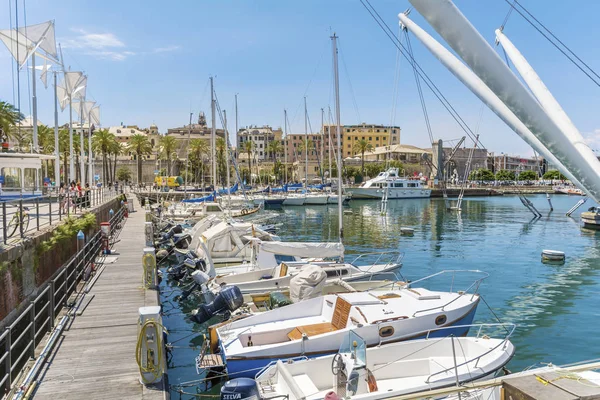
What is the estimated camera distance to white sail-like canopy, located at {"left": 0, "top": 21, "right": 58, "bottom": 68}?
38.0 metres

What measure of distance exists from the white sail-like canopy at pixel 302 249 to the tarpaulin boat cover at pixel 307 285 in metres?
6.18

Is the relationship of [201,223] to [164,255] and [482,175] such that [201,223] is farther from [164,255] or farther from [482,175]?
[482,175]

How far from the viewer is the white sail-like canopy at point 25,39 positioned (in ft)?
125

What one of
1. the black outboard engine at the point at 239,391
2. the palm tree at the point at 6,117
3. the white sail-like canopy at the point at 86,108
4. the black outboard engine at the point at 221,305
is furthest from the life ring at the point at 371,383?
the white sail-like canopy at the point at 86,108

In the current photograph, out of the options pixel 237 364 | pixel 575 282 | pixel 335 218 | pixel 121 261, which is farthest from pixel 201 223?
pixel 335 218

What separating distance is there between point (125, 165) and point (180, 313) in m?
121

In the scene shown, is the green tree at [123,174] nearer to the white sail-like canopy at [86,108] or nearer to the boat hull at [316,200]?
the boat hull at [316,200]

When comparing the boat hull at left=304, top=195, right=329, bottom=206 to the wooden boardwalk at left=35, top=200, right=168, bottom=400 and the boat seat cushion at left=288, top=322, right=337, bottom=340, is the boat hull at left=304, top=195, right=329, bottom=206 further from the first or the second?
the boat seat cushion at left=288, top=322, right=337, bottom=340

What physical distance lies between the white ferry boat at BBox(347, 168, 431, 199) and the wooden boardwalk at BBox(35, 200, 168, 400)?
313 feet

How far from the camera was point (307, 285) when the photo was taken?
694 inches

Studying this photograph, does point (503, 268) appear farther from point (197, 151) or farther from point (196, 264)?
point (197, 151)

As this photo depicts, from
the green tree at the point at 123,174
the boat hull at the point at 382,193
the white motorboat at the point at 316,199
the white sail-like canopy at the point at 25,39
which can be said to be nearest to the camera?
the white sail-like canopy at the point at 25,39

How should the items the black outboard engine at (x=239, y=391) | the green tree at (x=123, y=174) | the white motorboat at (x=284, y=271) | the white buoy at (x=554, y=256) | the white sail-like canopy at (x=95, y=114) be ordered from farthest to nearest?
the green tree at (x=123, y=174) < the white sail-like canopy at (x=95, y=114) < the white buoy at (x=554, y=256) < the white motorboat at (x=284, y=271) < the black outboard engine at (x=239, y=391)

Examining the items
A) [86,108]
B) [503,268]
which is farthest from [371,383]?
[86,108]
